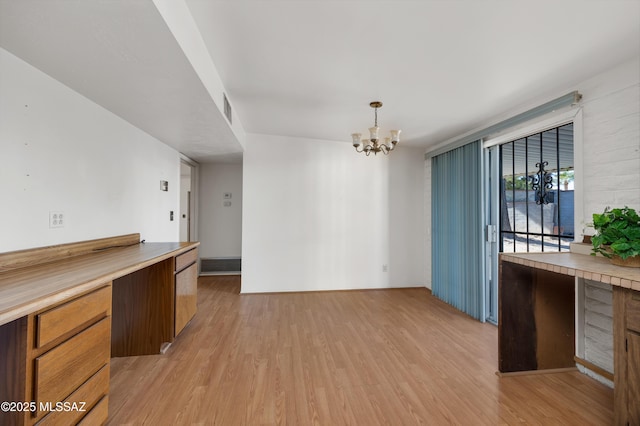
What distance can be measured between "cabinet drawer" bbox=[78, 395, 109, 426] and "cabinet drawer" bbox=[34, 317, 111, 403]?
186mm

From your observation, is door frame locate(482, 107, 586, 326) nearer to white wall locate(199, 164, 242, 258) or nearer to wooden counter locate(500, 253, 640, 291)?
wooden counter locate(500, 253, 640, 291)

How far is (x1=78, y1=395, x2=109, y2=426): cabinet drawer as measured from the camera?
1.30 m

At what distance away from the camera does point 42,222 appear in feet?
5.66

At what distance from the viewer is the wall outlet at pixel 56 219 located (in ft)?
5.88

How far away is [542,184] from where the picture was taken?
8.67ft

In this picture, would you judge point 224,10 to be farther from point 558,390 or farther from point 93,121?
point 558,390

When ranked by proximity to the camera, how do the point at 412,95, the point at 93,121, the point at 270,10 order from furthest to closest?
the point at 412,95
the point at 93,121
the point at 270,10

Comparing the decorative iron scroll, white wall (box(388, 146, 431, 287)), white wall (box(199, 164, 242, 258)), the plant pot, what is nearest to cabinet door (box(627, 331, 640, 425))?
the plant pot

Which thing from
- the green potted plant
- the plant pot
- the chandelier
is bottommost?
the plant pot

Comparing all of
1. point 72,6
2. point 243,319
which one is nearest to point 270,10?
point 72,6

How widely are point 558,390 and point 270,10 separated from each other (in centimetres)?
Result: 324

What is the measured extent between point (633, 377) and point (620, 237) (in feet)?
2.50

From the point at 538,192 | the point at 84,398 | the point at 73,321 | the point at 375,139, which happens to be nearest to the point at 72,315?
the point at 73,321

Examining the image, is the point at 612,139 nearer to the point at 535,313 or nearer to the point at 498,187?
the point at 498,187
